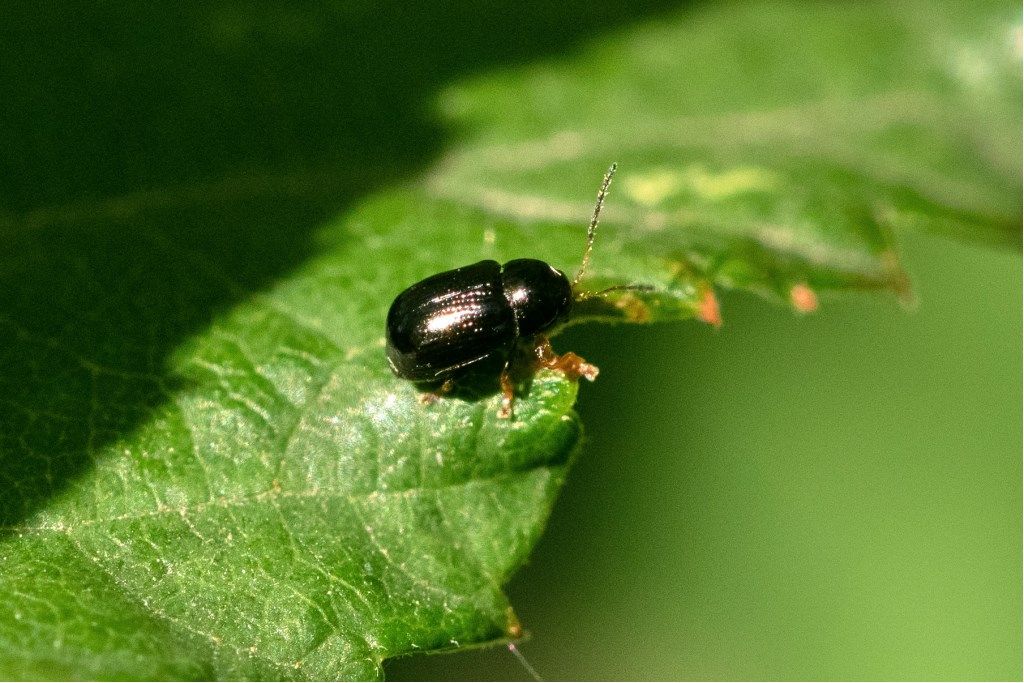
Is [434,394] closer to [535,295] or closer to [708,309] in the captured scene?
[535,295]

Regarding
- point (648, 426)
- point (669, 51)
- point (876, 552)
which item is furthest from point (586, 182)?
point (876, 552)

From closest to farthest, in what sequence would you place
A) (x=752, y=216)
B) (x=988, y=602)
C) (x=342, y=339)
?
1. (x=342, y=339)
2. (x=752, y=216)
3. (x=988, y=602)

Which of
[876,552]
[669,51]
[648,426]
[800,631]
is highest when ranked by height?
[669,51]

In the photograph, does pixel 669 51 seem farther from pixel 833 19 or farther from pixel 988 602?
pixel 988 602

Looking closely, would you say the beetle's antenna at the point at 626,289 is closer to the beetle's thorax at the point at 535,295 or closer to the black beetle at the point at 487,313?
the black beetle at the point at 487,313

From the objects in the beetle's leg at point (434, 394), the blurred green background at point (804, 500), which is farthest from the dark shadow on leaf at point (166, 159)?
the blurred green background at point (804, 500)

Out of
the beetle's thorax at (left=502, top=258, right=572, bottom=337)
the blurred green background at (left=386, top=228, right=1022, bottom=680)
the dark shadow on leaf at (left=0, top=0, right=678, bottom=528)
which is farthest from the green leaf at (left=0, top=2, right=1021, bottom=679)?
the blurred green background at (left=386, top=228, right=1022, bottom=680)
